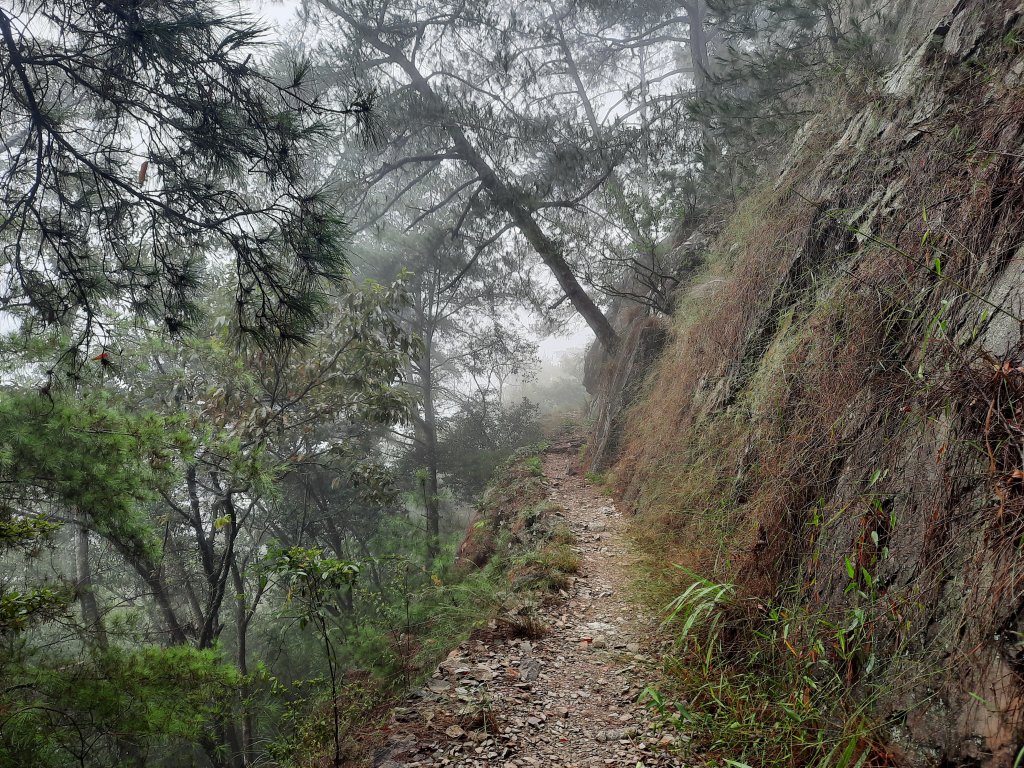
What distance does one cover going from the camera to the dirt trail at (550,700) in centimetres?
247

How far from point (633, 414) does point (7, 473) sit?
734cm

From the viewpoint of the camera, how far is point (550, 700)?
295cm

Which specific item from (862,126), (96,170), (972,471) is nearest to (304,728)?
(96,170)

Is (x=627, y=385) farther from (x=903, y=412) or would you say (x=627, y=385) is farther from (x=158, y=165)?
(x=158, y=165)

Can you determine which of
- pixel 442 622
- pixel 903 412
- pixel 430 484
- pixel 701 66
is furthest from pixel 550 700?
pixel 430 484

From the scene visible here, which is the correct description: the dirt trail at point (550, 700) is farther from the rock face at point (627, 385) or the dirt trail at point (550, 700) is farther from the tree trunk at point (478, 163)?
the tree trunk at point (478, 163)

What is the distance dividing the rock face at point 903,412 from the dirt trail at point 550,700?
849 millimetres

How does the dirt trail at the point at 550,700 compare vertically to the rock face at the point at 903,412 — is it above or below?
below

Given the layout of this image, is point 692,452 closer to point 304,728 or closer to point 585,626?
point 585,626

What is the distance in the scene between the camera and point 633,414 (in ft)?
27.1

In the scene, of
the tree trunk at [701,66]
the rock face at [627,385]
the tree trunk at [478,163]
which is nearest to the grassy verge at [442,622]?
the rock face at [627,385]

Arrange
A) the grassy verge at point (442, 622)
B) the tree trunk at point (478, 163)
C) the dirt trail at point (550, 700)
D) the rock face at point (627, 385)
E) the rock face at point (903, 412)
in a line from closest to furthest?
the rock face at point (903, 412) < the dirt trail at point (550, 700) < the grassy verge at point (442, 622) < the tree trunk at point (478, 163) < the rock face at point (627, 385)

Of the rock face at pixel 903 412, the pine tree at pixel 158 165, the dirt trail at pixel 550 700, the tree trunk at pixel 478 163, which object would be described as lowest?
the dirt trail at pixel 550 700

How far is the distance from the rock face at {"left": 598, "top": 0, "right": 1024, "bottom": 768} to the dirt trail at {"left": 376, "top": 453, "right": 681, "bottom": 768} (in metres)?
0.85
